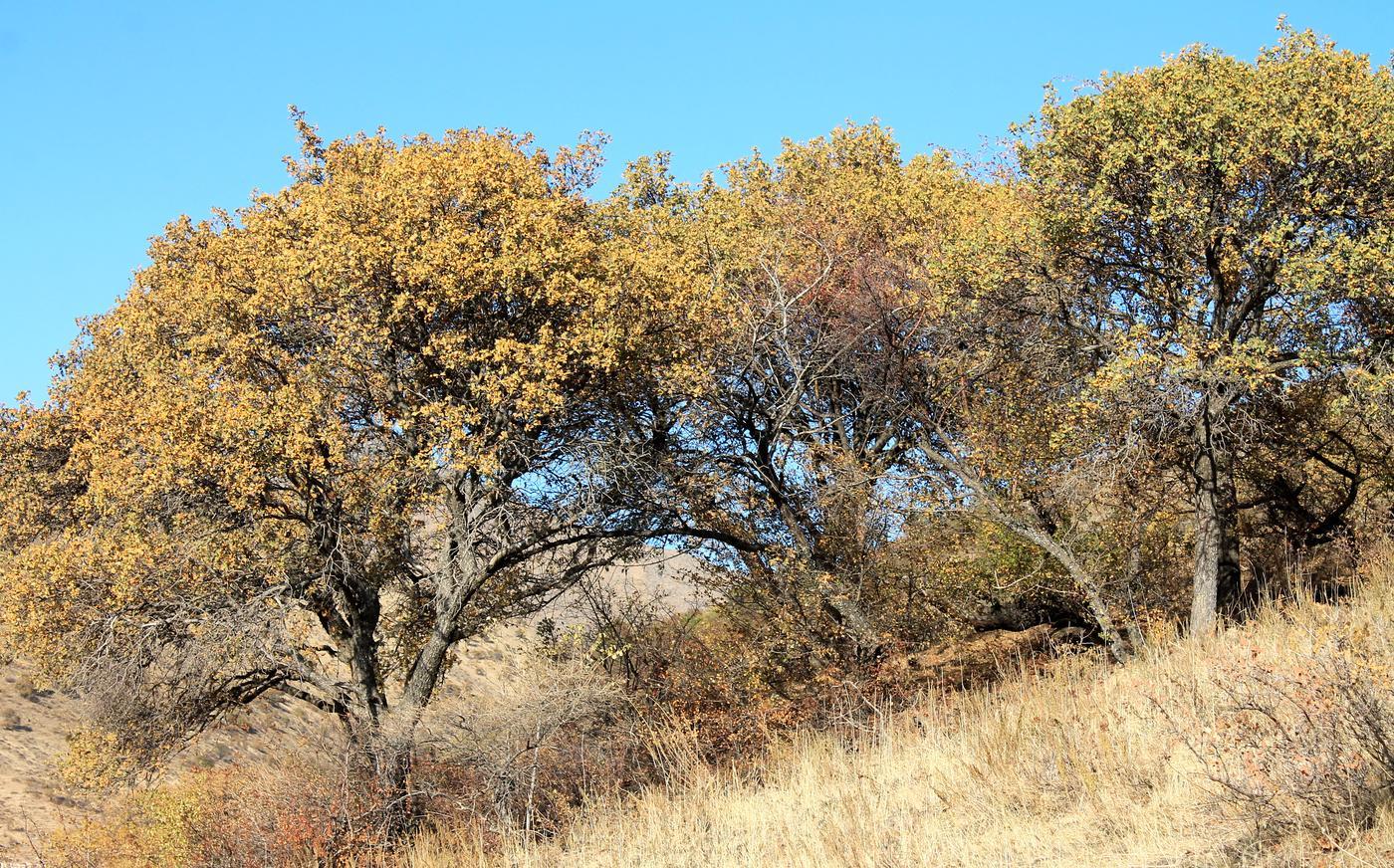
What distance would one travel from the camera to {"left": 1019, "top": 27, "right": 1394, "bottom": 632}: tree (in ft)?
47.1

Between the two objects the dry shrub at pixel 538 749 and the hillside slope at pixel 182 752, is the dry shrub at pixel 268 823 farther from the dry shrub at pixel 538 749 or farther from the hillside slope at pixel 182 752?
the dry shrub at pixel 538 749

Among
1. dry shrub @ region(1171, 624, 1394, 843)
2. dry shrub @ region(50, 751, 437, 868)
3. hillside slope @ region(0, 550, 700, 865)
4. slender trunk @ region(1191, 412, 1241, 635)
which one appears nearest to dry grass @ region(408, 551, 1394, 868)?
dry shrub @ region(1171, 624, 1394, 843)

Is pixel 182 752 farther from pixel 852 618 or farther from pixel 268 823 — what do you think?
pixel 852 618

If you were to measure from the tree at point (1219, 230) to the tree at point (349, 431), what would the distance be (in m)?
6.08

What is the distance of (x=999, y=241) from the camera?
17328mm

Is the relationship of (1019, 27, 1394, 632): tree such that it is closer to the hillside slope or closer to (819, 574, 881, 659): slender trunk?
(819, 574, 881, 659): slender trunk

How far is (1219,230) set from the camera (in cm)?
1496

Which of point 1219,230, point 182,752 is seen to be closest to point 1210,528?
point 1219,230

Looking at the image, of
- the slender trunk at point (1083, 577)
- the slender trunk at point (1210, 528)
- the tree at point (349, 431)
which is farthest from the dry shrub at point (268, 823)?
the slender trunk at point (1210, 528)

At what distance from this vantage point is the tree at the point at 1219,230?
565 inches

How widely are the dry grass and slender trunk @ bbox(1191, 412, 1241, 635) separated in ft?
9.40

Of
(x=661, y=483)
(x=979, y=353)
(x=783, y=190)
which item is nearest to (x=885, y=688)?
(x=661, y=483)

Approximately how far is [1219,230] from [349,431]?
1225 centimetres

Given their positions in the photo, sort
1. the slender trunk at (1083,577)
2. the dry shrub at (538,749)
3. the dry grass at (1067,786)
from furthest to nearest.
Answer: the slender trunk at (1083,577) → the dry shrub at (538,749) → the dry grass at (1067,786)
